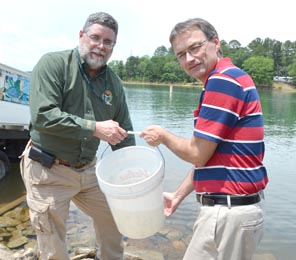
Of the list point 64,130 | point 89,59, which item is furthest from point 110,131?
point 89,59

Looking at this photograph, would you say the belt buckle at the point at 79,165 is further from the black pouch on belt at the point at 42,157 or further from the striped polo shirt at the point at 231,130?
the striped polo shirt at the point at 231,130

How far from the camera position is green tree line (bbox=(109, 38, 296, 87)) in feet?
386

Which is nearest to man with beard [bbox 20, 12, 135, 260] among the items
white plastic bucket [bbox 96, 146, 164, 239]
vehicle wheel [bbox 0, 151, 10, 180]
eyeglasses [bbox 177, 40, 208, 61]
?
white plastic bucket [bbox 96, 146, 164, 239]

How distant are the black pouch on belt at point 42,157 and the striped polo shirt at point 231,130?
5.26ft

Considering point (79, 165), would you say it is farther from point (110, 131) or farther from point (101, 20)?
point (101, 20)

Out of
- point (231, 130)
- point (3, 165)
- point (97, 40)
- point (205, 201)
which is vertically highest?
point (97, 40)

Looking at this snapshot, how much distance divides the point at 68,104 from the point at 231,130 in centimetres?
173

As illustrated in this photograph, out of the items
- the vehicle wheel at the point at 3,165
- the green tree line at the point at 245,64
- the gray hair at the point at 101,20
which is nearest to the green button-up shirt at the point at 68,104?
the gray hair at the point at 101,20

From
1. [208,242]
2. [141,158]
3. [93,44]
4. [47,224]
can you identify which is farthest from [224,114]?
[47,224]

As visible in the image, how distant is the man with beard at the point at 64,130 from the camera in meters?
3.21

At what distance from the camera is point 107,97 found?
12.4 ft

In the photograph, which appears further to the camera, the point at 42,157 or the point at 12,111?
the point at 12,111

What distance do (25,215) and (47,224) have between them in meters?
4.18

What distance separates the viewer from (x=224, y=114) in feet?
7.30
